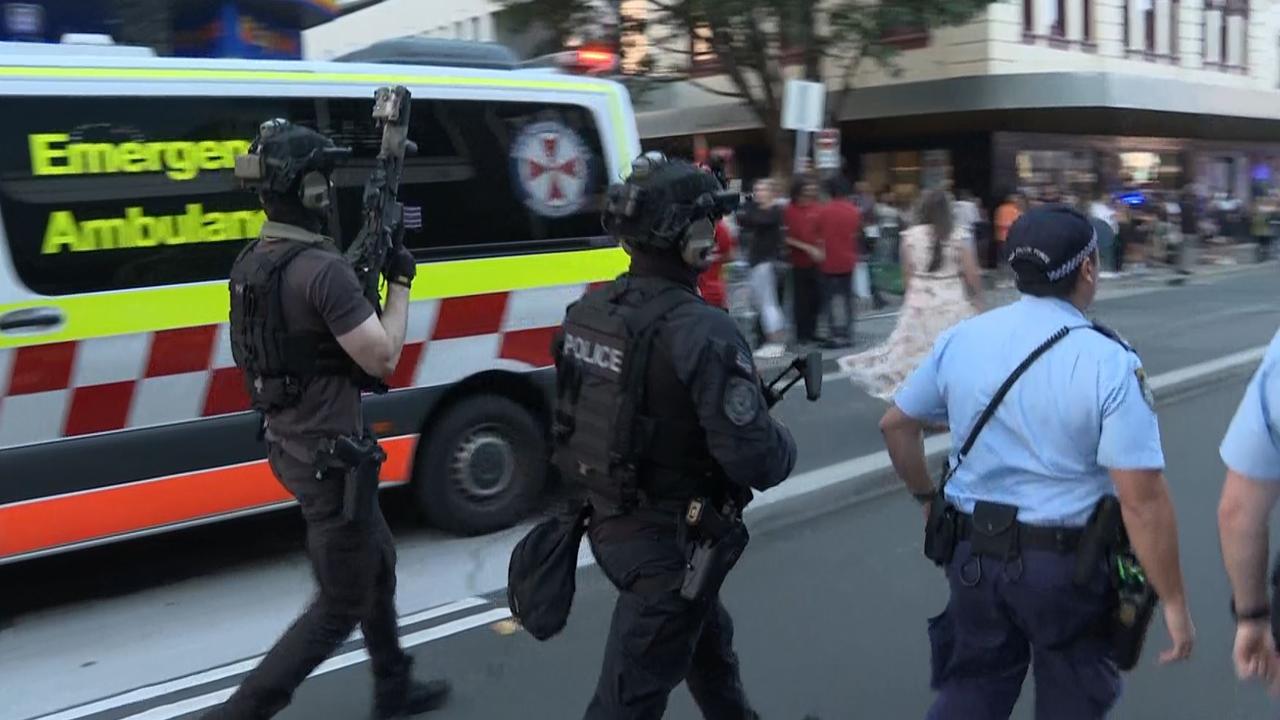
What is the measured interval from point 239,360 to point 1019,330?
2108mm

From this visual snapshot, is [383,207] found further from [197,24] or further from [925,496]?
[197,24]

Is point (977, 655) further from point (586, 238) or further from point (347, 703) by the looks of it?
point (586, 238)

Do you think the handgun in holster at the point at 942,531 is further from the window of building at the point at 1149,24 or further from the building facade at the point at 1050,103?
the window of building at the point at 1149,24

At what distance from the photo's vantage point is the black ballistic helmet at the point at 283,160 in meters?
3.29

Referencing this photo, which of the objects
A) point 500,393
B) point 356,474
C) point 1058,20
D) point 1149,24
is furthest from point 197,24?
point 1149,24

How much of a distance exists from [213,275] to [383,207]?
169 centimetres

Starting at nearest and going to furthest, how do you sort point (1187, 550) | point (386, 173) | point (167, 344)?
point (386, 173)
point (167, 344)
point (1187, 550)

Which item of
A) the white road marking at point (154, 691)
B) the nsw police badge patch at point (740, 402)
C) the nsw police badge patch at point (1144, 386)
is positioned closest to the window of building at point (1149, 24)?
the white road marking at point (154, 691)

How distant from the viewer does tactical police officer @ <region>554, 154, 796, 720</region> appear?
2.69 meters

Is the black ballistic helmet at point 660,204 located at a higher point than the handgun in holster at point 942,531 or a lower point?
Result: higher

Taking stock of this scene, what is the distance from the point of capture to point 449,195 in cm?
568

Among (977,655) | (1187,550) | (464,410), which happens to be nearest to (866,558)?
(1187,550)

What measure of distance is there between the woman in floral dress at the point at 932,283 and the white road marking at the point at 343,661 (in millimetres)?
3794

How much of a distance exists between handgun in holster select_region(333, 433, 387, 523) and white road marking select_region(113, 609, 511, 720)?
20.4 inches
